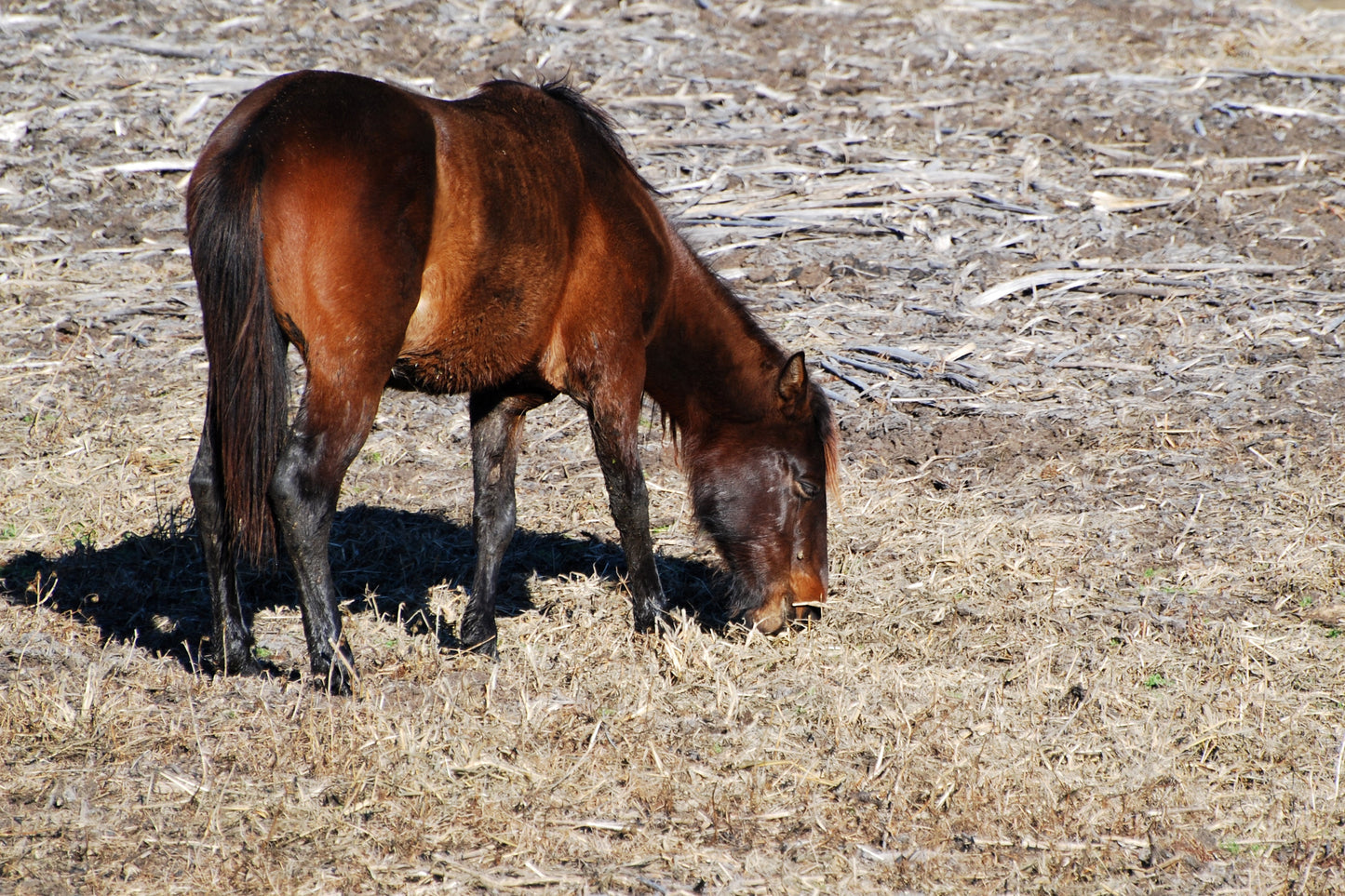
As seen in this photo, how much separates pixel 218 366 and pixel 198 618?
1746 millimetres

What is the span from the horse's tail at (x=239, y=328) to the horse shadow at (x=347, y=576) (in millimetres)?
1030

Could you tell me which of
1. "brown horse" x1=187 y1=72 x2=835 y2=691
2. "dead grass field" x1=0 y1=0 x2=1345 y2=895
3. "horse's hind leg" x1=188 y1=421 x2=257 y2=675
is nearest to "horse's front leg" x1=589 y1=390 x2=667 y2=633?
"brown horse" x1=187 y1=72 x2=835 y2=691

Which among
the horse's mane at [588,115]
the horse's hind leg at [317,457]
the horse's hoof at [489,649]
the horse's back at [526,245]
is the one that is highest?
the horse's mane at [588,115]

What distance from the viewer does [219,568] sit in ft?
13.7

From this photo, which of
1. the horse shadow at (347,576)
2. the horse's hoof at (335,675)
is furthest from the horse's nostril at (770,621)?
the horse's hoof at (335,675)

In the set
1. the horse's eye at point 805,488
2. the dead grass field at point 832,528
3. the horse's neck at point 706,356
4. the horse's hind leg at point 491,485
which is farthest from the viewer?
the horse's eye at point 805,488

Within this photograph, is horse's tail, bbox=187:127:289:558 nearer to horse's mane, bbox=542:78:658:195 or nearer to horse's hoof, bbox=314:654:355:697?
horse's hoof, bbox=314:654:355:697

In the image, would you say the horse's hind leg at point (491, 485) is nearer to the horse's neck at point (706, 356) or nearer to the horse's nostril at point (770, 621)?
the horse's neck at point (706, 356)

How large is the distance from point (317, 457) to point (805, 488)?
217 centimetres

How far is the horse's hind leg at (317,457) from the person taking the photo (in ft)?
12.3

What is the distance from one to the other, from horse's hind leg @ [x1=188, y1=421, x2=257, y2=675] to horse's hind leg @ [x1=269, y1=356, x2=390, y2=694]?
1.11 ft

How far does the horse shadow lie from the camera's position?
4906mm

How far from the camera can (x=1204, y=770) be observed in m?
3.91

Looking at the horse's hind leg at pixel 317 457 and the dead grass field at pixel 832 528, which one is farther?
the horse's hind leg at pixel 317 457
